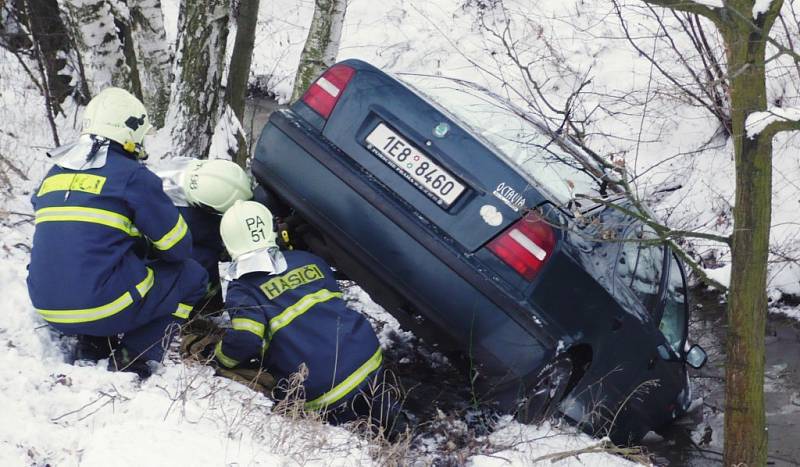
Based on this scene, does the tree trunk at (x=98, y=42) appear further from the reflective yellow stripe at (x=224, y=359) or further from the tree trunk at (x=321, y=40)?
the reflective yellow stripe at (x=224, y=359)

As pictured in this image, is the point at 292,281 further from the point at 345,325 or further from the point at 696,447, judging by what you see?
the point at 696,447

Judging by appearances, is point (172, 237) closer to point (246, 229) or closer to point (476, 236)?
point (246, 229)

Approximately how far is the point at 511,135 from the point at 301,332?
1.56 m

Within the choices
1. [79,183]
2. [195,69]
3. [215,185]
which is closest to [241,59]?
[195,69]

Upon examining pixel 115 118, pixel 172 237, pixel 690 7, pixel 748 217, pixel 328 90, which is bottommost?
pixel 172 237

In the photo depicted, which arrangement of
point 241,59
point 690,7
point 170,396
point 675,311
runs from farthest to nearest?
point 241,59 → point 675,311 → point 690,7 → point 170,396

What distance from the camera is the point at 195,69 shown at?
6.05 meters

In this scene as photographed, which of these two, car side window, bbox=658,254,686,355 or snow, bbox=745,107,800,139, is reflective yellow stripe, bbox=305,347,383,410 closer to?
car side window, bbox=658,254,686,355

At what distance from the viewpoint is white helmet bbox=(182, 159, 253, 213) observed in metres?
4.30

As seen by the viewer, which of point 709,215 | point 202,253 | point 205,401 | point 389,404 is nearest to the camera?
point 205,401

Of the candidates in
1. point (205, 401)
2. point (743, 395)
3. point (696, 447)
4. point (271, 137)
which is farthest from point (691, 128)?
point (205, 401)

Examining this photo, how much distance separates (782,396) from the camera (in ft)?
18.4

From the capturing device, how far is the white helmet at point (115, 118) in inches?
145

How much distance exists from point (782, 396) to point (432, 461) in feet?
10.6
